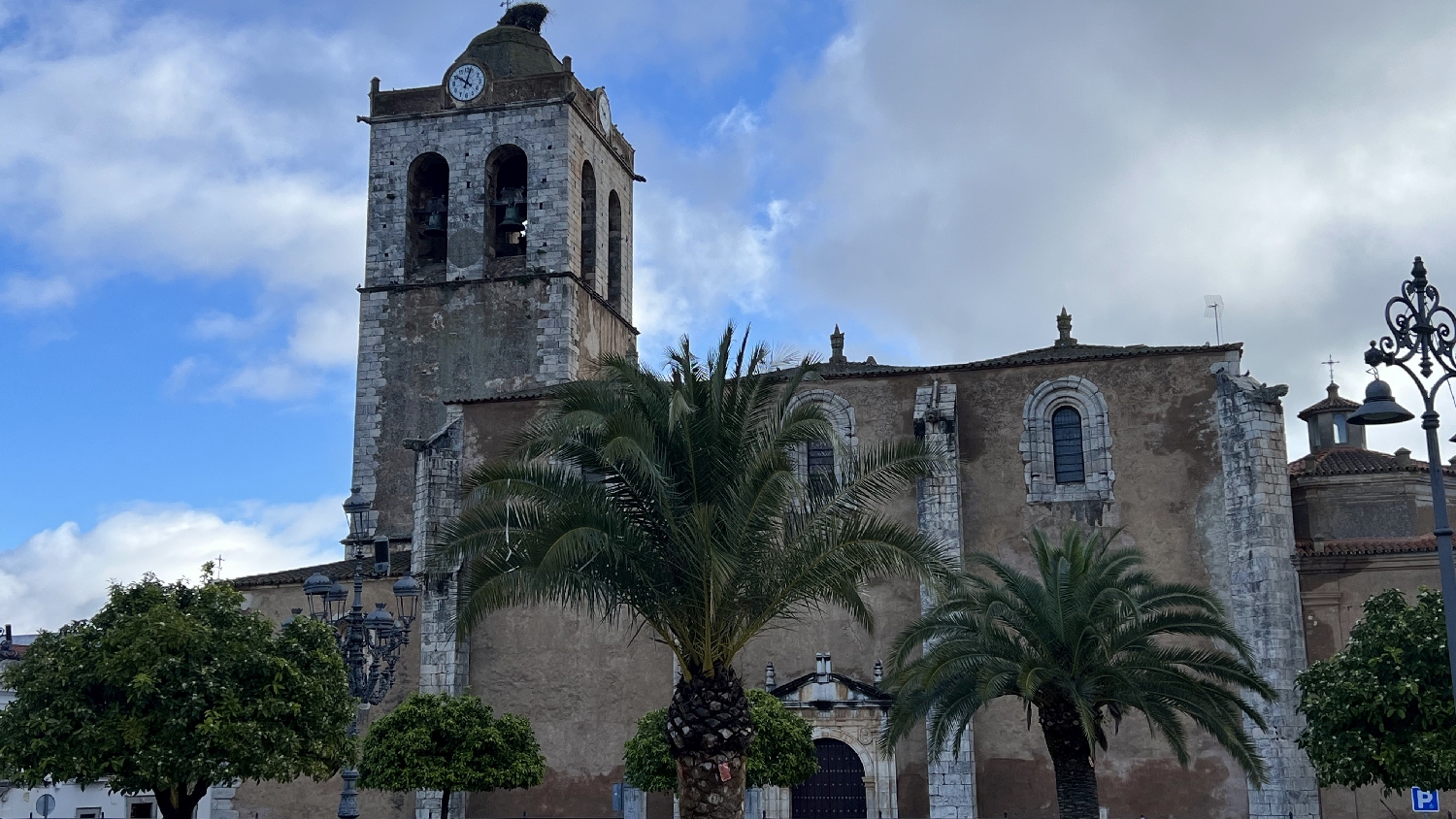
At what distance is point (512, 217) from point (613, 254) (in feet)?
13.5

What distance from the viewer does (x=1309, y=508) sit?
2839cm

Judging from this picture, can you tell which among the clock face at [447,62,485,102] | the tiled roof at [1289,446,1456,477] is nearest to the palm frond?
the tiled roof at [1289,446,1456,477]

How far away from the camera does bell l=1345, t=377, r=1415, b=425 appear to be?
12.3 meters

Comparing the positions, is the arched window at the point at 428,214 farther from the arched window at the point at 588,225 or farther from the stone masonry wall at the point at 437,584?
the stone masonry wall at the point at 437,584

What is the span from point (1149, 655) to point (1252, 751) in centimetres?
198

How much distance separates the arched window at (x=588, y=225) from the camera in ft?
121

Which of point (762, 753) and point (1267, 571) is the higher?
point (1267, 571)

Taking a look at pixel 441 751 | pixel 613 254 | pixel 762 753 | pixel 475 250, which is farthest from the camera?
pixel 613 254

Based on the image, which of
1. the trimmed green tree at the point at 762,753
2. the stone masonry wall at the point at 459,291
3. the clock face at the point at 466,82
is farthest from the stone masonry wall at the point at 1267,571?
the clock face at the point at 466,82

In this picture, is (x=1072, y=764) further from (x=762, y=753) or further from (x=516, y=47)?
(x=516, y=47)

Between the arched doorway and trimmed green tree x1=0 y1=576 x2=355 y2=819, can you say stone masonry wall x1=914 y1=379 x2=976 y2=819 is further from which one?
trimmed green tree x1=0 y1=576 x2=355 y2=819

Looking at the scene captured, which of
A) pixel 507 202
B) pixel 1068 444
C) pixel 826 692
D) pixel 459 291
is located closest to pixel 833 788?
pixel 826 692

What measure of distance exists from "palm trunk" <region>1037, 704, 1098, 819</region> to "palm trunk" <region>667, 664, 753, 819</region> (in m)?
5.83

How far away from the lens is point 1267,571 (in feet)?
84.2
